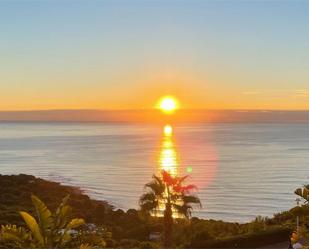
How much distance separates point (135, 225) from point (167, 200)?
2000 cm

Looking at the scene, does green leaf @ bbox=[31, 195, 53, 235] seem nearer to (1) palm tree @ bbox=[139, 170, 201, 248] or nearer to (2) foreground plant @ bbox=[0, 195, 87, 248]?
(2) foreground plant @ bbox=[0, 195, 87, 248]

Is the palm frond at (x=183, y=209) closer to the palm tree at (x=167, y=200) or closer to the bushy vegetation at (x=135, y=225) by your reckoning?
the palm tree at (x=167, y=200)

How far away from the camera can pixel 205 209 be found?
52969mm

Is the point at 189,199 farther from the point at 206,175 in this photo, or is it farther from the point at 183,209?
the point at 206,175

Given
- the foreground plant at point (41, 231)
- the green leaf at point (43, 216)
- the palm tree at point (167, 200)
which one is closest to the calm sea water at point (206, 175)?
the palm tree at point (167, 200)

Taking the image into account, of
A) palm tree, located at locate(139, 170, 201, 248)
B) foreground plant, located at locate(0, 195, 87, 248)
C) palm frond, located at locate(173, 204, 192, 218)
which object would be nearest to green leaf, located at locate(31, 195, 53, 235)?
foreground plant, located at locate(0, 195, 87, 248)

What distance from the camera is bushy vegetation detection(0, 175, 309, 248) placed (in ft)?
70.8

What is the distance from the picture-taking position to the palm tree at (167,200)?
19.0 metres

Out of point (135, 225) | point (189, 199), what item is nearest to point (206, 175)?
point (135, 225)

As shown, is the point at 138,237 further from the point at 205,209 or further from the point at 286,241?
the point at 205,209

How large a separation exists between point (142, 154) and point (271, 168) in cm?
4457

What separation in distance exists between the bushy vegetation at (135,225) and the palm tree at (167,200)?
0.53 m

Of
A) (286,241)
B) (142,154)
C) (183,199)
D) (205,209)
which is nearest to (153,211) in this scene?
(183,199)

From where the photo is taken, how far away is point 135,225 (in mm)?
38438
